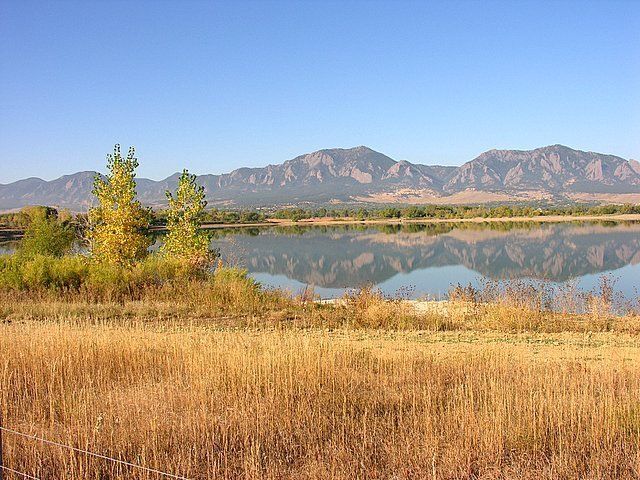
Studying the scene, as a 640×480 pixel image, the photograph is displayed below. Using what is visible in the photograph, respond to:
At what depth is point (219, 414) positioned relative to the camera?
586 cm

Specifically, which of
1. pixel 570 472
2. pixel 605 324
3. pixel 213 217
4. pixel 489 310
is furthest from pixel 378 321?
pixel 213 217

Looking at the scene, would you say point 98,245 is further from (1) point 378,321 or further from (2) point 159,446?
(2) point 159,446

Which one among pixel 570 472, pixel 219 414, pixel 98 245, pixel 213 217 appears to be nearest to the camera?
pixel 570 472

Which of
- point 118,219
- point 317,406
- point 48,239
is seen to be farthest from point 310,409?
point 48,239

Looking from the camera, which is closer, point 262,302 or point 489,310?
point 489,310

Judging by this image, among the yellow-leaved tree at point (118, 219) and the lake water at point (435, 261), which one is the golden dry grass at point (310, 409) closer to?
the yellow-leaved tree at point (118, 219)

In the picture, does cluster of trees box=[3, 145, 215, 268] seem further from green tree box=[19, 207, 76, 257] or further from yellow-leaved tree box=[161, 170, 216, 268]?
green tree box=[19, 207, 76, 257]

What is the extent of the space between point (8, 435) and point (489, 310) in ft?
36.4

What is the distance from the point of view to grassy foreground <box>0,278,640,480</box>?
4824 mm

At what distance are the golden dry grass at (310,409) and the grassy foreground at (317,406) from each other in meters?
0.02

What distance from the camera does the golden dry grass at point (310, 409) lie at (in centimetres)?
482

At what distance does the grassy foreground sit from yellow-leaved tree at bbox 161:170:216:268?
468 inches

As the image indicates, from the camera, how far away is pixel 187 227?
22203 millimetres

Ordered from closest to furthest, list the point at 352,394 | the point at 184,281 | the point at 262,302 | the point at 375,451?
the point at 375,451, the point at 352,394, the point at 262,302, the point at 184,281
